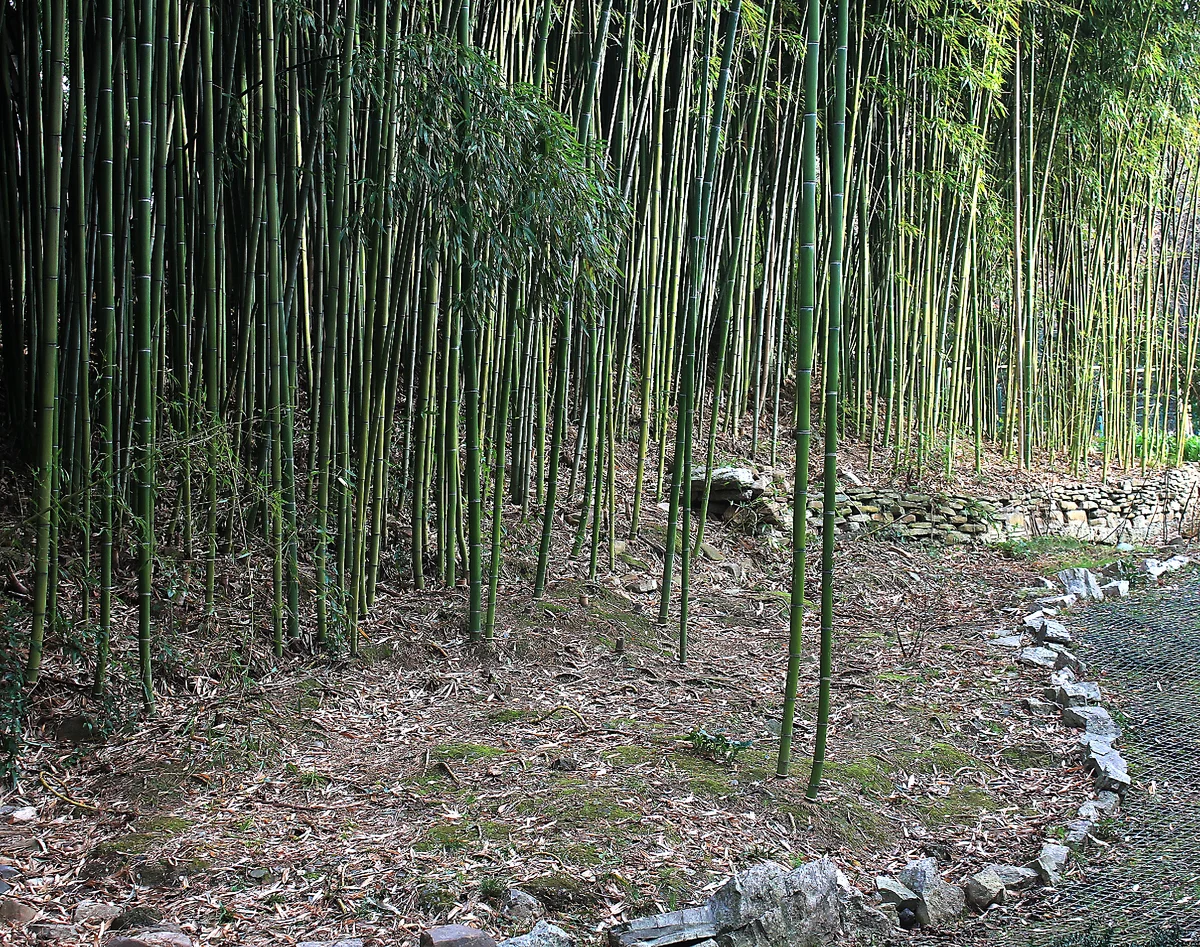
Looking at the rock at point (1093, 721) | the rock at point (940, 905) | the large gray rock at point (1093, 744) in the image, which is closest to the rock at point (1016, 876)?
the rock at point (940, 905)

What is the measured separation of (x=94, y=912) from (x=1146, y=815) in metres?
2.41

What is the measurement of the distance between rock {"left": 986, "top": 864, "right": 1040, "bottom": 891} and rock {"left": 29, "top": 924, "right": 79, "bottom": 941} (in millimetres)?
1849

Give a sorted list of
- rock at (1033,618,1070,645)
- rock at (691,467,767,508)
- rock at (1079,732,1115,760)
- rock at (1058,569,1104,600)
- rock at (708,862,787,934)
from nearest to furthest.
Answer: rock at (708,862,787,934) < rock at (1079,732,1115,760) < rock at (1033,618,1070,645) < rock at (1058,569,1104,600) < rock at (691,467,767,508)

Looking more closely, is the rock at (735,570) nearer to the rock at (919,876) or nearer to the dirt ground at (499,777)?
the dirt ground at (499,777)

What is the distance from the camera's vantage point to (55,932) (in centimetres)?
181

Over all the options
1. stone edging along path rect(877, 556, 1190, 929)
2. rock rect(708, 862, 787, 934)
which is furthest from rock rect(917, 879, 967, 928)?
rock rect(708, 862, 787, 934)

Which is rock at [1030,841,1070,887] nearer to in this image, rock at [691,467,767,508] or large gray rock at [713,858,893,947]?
large gray rock at [713,858,893,947]

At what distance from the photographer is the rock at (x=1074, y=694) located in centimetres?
325

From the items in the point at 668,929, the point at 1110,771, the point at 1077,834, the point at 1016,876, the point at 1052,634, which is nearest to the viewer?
the point at 668,929

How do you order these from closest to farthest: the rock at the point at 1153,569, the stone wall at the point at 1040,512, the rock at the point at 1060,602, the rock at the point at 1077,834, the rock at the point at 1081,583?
the rock at the point at 1077,834, the rock at the point at 1060,602, the rock at the point at 1081,583, the rock at the point at 1153,569, the stone wall at the point at 1040,512

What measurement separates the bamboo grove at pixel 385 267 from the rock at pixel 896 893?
40 cm

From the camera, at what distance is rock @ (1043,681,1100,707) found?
325 centimetres

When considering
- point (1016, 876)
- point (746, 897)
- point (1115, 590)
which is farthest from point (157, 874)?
point (1115, 590)

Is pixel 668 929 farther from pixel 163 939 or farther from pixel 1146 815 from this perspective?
pixel 1146 815
